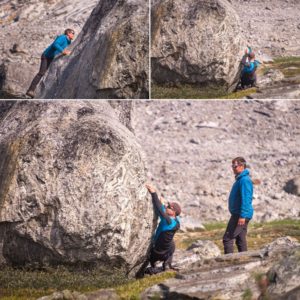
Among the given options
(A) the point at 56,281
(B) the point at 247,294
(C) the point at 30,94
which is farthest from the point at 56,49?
(B) the point at 247,294

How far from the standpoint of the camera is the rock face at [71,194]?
18.2 meters

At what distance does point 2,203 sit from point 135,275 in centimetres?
303

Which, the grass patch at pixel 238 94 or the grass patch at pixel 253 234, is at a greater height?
the grass patch at pixel 238 94

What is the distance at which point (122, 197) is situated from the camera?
18422mm

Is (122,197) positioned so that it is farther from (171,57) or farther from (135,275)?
(171,57)

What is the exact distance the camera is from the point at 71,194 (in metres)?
18.2

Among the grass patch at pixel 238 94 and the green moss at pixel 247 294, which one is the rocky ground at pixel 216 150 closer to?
the grass patch at pixel 238 94

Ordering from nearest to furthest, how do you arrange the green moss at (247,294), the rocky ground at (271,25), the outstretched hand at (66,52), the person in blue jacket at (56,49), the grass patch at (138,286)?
the green moss at (247,294) < the grass patch at (138,286) < the outstretched hand at (66,52) < the person in blue jacket at (56,49) < the rocky ground at (271,25)

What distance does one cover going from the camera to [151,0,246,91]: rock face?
23141mm

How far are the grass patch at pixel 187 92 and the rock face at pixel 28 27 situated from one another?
27.1ft

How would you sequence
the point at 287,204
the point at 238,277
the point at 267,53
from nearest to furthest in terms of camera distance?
Result: 1. the point at 238,277
2. the point at 267,53
3. the point at 287,204

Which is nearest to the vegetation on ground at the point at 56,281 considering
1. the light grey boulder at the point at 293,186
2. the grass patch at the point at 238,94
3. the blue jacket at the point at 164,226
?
the blue jacket at the point at 164,226

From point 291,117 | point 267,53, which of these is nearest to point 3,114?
point 267,53

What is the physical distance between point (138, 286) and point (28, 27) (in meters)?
18.3
